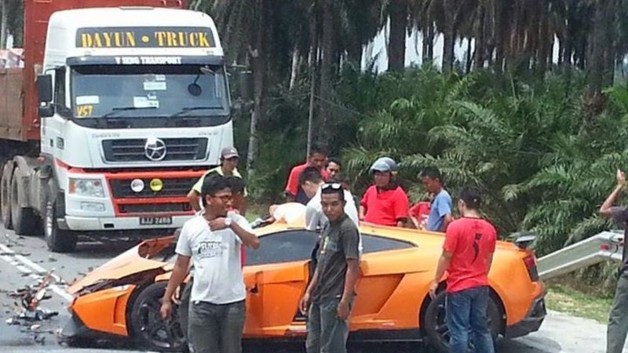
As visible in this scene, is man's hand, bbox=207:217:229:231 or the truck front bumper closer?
man's hand, bbox=207:217:229:231

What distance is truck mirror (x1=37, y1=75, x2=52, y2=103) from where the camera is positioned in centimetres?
1786

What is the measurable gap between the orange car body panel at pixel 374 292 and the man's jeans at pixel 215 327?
2.75 meters

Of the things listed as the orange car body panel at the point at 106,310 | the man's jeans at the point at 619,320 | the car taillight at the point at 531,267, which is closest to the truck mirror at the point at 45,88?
the orange car body panel at the point at 106,310

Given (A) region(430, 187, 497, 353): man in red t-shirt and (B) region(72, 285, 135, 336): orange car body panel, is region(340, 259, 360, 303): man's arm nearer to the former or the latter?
(A) region(430, 187, 497, 353): man in red t-shirt

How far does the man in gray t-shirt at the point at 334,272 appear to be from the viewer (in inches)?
357

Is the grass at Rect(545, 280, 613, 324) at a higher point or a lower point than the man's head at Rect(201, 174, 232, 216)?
lower

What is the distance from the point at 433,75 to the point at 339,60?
8.39 m

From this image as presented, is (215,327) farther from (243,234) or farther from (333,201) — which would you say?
(333,201)

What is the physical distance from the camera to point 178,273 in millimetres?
8484

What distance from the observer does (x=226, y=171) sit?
43.2ft

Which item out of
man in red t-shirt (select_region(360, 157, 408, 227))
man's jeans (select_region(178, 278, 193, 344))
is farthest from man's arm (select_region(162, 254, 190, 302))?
man in red t-shirt (select_region(360, 157, 408, 227))

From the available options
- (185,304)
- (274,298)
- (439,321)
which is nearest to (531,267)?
(439,321)

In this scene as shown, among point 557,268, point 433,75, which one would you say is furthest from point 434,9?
point 557,268

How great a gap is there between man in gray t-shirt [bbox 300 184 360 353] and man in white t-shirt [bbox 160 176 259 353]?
105 centimetres
